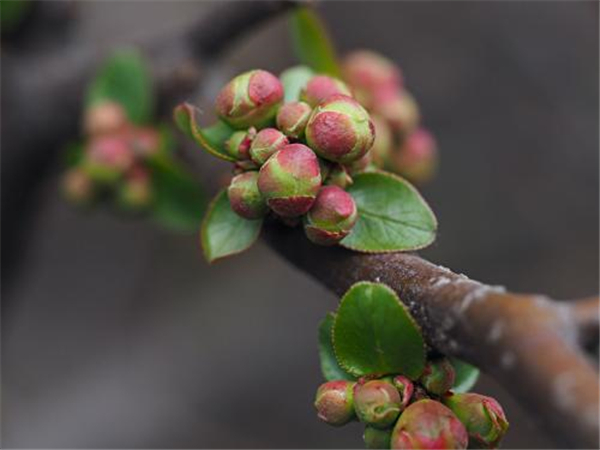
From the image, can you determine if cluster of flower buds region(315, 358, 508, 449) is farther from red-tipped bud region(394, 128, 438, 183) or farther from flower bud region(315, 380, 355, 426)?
red-tipped bud region(394, 128, 438, 183)

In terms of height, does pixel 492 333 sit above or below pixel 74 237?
above

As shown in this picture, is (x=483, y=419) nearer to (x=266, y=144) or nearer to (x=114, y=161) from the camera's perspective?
(x=266, y=144)

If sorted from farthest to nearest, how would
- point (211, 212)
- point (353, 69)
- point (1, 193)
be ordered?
point (1, 193)
point (353, 69)
point (211, 212)

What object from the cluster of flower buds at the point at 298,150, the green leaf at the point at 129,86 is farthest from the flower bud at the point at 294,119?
the green leaf at the point at 129,86

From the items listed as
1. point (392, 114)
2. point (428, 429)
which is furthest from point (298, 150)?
point (392, 114)

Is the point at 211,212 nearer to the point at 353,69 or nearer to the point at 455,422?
the point at 455,422

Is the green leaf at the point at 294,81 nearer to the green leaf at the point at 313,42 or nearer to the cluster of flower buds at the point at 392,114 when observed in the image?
the green leaf at the point at 313,42

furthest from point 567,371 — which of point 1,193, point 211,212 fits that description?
point 1,193
